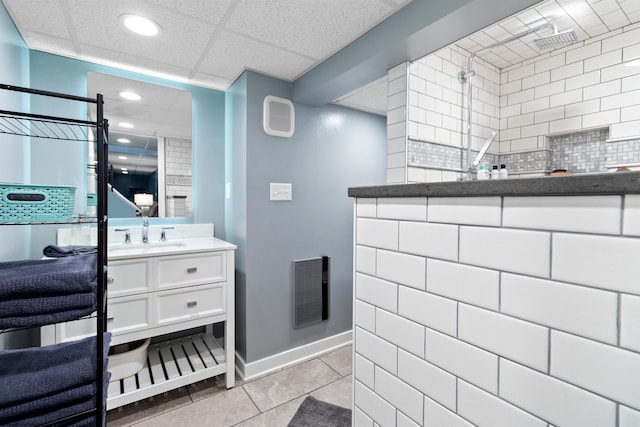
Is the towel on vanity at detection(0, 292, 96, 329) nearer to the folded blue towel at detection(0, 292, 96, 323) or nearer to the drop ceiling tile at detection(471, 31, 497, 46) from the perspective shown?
the folded blue towel at detection(0, 292, 96, 323)

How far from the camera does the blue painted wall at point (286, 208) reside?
2.08m

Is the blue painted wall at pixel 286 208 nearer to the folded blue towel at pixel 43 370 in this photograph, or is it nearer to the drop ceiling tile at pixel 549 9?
the folded blue towel at pixel 43 370

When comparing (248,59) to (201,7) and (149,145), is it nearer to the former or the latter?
(201,7)

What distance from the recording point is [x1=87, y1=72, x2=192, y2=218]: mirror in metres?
2.08

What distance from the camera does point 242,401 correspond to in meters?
1.80

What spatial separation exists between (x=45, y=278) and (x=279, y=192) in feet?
4.84

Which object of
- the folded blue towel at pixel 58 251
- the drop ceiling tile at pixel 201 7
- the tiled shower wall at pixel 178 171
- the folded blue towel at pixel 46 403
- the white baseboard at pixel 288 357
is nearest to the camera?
the folded blue towel at pixel 46 403

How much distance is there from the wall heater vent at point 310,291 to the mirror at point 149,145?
101 cm

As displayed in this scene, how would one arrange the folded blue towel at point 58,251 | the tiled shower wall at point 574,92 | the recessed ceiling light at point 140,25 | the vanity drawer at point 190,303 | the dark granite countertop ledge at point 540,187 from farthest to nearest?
the tiled shower wall at point 574,92
the vanity drawer at point 190,303
the recessed ceiling light at point 140,25
the folded blue towel at point 58,251
the dark granite countertop ledge at point 540,187

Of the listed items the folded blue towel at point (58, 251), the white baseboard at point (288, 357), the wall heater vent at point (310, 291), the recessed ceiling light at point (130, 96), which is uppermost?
the recessed ceiling light at point (130, 96)

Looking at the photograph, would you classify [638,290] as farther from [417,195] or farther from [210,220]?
[210,220]

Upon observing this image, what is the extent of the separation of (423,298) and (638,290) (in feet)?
1.13

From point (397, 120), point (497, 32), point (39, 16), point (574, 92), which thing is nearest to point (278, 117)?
point (397, 120)

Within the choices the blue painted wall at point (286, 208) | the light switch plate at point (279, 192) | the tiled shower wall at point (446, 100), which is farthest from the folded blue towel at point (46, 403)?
the tiled shower wall at point (446, 100)
